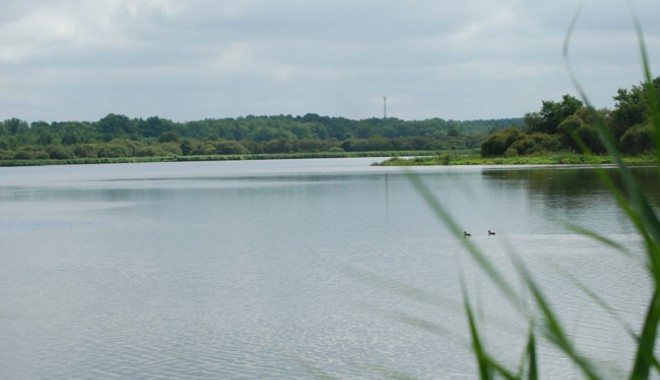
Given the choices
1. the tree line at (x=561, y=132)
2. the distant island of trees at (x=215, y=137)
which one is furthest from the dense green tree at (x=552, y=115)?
the distant island of trees at (x=215, y=137)

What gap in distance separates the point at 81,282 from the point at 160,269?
188 centimetres

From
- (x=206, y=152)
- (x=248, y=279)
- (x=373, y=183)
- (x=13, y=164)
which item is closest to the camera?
(x=248, y=279)

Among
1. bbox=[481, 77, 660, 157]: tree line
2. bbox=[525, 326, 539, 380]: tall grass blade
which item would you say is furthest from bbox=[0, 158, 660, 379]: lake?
bbox=[481, 77, 660, 157]: tree line

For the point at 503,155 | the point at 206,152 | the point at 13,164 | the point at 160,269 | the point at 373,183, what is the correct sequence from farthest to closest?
the point at 206,152 → the point at 13,164 → the point at 503,155 → the point at 373,183 → the point at 160,269

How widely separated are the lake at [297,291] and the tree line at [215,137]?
93238 mm

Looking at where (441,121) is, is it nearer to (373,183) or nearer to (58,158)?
(58,158)

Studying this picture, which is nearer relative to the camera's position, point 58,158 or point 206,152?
point 58,158

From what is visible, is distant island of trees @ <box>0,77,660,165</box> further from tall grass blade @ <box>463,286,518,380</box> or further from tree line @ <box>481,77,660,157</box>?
tall grass blade @ <box>463,286,518,380</box>

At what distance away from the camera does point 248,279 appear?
16.1 meters

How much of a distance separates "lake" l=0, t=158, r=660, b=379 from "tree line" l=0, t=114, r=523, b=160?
9324cm

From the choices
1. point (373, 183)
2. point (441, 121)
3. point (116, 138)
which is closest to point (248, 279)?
point (373, 183)

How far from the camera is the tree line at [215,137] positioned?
133 metres

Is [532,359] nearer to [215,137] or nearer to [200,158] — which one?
[200,158]

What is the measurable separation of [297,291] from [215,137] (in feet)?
496
